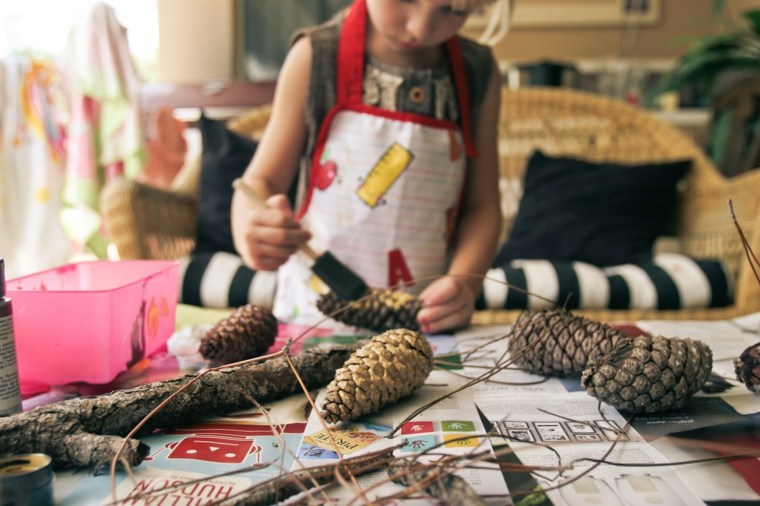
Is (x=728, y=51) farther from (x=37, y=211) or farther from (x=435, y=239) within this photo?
(x=37, y=211)

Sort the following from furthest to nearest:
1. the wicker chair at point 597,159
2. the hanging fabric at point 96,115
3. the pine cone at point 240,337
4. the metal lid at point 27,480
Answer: the hanging fabric at point 96,115
the wicker chair at point 597,159
the pine cone at point 240,337
the metal lid at point 27,480

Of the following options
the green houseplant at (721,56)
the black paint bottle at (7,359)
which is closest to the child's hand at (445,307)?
the black paint bottle at (7,359)

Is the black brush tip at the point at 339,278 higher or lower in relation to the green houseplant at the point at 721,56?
lower

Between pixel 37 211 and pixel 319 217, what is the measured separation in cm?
111

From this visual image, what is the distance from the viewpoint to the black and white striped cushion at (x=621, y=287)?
1.33 meters

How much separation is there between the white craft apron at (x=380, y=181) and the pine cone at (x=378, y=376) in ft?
1.40

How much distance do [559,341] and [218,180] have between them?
1.24 metres

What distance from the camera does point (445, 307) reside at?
75 centimetres

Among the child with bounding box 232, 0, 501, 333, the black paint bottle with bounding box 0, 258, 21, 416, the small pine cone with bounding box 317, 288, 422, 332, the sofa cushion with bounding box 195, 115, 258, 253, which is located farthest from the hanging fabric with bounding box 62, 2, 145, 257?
the black paint bottle with bounding box 0, 258, 21, 416

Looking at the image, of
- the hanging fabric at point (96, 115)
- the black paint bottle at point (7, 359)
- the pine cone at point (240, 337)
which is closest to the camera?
the black paint bottle at point (7, 359)

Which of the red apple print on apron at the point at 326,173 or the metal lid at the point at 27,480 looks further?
the red apple print on apron at the point at 326,173

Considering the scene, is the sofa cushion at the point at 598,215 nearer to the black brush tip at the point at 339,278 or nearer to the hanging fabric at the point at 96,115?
the black brush tip at the point at 339,278

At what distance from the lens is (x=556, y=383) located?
21.2 inches

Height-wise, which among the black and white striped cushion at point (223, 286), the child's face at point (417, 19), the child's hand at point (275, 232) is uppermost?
the child's face at point (417, 19)
